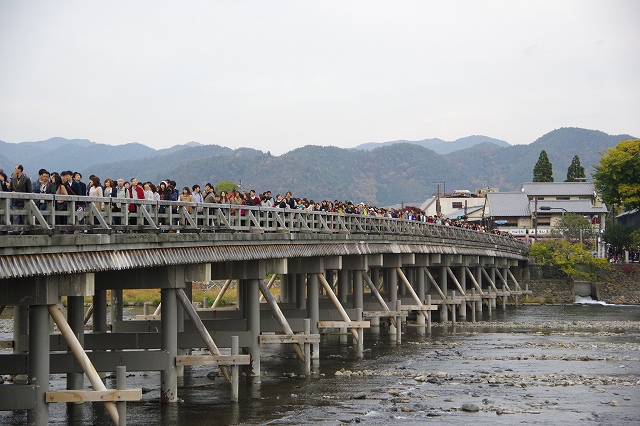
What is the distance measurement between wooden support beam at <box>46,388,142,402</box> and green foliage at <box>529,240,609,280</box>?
64.0 metres

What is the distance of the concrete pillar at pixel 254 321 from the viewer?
96.3 feet

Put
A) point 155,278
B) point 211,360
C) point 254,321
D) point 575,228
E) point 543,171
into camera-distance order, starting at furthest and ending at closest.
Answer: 1. point 543,171
2. point 575,228
3. point 254,321
4. point 211,360
5. point 155,278

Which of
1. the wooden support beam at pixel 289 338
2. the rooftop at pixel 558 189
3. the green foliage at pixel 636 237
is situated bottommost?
the wooden support beam at pixel 289 338

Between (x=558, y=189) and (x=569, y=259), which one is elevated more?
(x=558, y=189)

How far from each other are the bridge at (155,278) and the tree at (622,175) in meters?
44.7

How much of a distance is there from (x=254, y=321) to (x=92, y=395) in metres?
10.9

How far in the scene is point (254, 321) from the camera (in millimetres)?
29359

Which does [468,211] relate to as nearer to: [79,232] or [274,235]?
[274,235]

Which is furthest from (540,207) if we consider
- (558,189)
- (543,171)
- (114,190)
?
(114,190)

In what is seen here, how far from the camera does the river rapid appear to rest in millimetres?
24500

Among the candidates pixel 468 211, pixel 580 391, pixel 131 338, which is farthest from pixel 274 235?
pixel 468 211

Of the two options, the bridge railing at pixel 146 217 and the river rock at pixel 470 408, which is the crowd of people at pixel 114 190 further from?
the river rock at pixel 470 408

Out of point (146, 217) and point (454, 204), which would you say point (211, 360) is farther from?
point (454, 204)

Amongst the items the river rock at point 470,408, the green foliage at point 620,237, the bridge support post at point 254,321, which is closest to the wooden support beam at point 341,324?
the bridge support post at point 254,321
